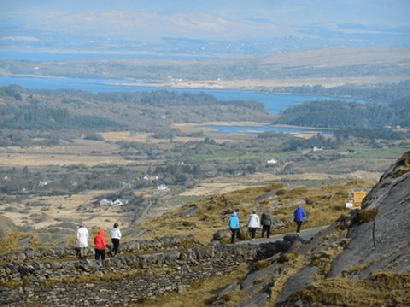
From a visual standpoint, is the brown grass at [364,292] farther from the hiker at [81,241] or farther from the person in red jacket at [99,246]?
the hiker at [81,241]

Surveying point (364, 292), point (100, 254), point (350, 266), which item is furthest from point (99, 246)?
point (364, 292)

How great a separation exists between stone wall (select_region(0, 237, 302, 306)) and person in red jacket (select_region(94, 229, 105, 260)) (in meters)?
0.51

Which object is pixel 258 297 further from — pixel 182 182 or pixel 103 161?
pixel 103 161

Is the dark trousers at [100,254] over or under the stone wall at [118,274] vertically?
over

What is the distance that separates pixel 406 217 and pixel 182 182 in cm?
9978

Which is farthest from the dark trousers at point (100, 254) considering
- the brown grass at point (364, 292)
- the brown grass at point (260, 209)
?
the brown grass at point (364, 292)

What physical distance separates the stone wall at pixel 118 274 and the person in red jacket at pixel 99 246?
511 millimetres

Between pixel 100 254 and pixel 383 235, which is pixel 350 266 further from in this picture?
pixel 100 254

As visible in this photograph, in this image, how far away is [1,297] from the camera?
21766 mm

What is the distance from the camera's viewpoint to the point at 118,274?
75.8 feet

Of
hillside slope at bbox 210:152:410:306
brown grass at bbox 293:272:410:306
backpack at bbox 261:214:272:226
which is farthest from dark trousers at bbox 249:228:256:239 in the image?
brown grass at bbox 293:272:410:306

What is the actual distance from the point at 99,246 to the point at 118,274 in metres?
1.16

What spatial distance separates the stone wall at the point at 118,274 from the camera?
72.1ft

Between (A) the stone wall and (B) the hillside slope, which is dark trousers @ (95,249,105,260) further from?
(B) the hillside slope
